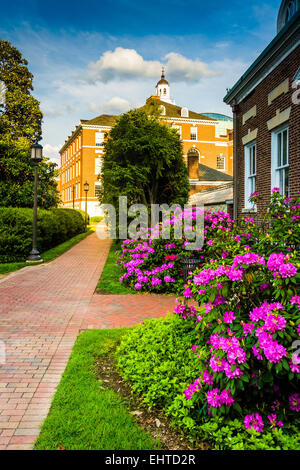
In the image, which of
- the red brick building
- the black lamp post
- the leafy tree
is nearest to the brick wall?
the red brick building

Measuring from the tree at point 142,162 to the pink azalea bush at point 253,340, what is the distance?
47.4ft

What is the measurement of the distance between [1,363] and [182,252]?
5.07 metres

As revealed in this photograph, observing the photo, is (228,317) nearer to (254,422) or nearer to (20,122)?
(254,422)

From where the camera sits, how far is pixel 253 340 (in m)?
2.62

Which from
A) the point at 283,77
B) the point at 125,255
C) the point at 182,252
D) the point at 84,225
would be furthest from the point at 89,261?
the point at 84,225

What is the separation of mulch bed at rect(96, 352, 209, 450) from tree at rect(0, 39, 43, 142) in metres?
19.4

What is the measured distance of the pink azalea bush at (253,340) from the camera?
2492 mm

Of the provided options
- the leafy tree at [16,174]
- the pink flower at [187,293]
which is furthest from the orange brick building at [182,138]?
the pink flower at [187,293]

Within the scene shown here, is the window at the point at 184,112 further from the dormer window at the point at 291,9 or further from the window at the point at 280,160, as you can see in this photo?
the window at the point at 280,160

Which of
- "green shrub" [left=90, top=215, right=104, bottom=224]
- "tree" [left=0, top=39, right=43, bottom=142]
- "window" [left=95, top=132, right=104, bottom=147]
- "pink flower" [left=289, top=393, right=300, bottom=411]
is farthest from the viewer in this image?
"window" [left=95, top=132, right=104, bottom=147]

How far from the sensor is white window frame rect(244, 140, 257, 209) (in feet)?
35.8

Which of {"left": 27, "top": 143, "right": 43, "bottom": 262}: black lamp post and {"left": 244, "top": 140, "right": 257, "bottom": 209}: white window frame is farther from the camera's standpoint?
{"left": 27, "top": 143, "right": 43, "bottom": 262}: black lamp post

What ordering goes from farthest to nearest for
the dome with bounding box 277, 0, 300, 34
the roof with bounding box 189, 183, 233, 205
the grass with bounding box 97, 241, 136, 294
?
the roof with bounding box 189, 183, 233, 205, the dome with bounding box 277, 0, 300, 34, the grass with bounding box 97, 241, 136, 294

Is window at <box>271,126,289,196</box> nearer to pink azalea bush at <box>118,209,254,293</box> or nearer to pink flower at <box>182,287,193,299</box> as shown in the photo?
pink azalea bush at <box>118,209,254,293</box>
